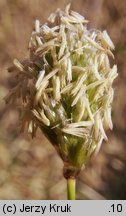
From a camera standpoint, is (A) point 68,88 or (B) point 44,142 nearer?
(A) point 68,88

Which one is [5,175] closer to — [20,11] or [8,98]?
[20,11]

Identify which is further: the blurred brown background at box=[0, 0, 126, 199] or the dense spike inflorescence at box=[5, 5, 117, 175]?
the blurred brown background at box=[0, 0, 126, 199]

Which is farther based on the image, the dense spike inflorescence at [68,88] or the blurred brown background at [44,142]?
the blurred brown background at [44,142]

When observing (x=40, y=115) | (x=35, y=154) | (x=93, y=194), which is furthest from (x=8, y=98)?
(x=35, y=154)
